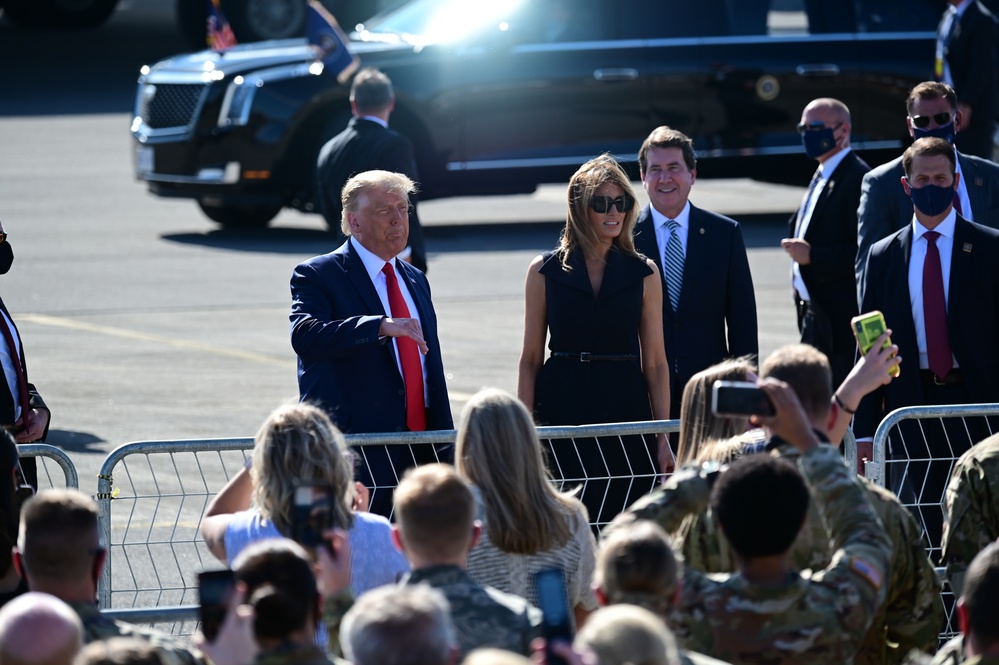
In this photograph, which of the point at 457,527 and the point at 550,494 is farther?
the point at 550,494

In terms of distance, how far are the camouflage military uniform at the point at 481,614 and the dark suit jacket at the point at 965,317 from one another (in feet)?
11.8


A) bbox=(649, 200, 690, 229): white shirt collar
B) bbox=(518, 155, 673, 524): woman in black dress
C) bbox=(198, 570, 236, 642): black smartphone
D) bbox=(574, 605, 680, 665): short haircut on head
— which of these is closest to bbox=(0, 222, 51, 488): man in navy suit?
bbox=(518, 155, 673, 524): woman in black dress

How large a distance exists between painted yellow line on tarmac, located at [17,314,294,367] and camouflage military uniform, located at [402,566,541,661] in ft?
24.6

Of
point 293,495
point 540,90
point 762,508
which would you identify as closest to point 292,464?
point 293,495

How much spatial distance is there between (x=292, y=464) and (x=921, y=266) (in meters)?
3.52

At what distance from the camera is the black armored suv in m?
15.2

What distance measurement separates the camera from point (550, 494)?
4.82 meters

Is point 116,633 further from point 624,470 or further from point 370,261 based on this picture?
point 624,470

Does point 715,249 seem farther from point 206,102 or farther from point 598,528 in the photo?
point 206,102

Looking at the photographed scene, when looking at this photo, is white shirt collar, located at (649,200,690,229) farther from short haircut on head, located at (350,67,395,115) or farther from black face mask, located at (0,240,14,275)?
short haircut on head, located at (350,67,395,115)

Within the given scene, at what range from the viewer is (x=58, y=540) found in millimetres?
4008

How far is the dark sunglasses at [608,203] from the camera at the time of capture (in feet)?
22.1

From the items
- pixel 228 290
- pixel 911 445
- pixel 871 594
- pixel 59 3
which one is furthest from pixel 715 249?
pixel 59 3

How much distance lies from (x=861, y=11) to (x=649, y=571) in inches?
515
